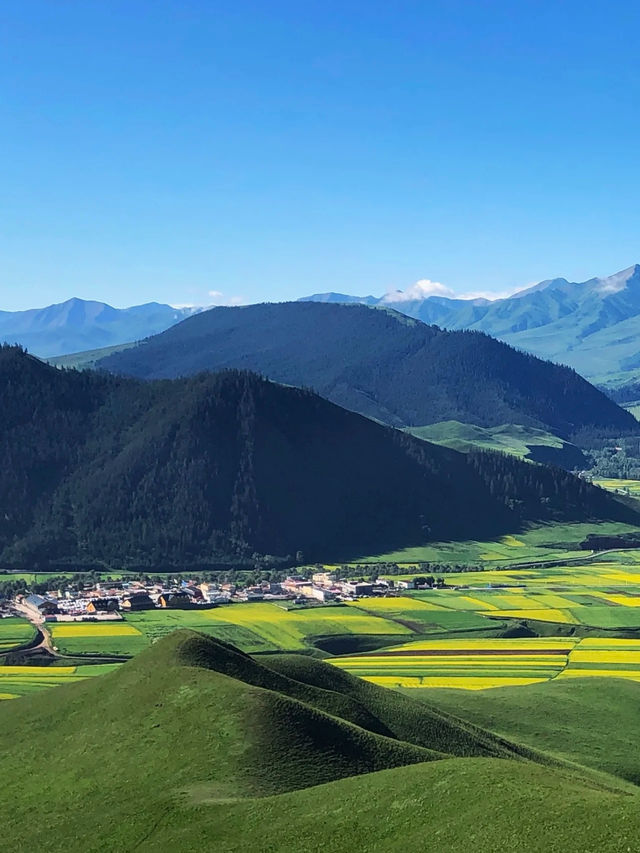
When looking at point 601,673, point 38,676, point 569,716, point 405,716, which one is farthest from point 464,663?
point 38,676

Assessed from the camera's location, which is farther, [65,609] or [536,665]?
[65,609]

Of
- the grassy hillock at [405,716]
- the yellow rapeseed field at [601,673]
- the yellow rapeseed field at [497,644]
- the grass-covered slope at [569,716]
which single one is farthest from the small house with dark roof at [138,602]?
the grassy hillock at [405,716]

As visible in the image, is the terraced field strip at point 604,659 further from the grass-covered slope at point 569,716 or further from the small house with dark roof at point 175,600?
the small house with dark roof at point 175,600

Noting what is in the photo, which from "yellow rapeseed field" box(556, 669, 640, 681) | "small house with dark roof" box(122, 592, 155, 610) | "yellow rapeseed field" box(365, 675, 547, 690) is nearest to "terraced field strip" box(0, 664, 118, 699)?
"yellow rapeseed field" box(365, 675, 547, 690)

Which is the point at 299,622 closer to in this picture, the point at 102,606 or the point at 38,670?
the point at 102,606

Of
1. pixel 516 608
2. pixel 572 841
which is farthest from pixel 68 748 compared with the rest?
pixel 516 608

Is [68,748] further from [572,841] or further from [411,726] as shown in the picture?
[572,841]
